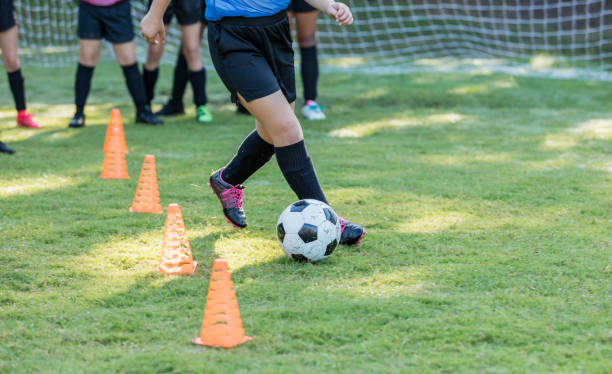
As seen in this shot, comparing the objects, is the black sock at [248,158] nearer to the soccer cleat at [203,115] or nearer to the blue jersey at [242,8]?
the blue jersey at [242,8]

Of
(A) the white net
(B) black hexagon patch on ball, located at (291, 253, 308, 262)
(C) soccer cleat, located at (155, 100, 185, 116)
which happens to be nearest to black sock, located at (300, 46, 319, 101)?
(C) soccer cleat, located at (155, 100, 185, 116)

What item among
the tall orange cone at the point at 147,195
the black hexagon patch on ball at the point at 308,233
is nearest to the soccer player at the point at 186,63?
the tall orange cone at the point at 147,195

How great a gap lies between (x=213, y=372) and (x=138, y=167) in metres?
3.13

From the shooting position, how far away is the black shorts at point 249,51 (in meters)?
3.14

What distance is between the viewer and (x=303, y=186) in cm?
332

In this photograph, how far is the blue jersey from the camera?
3.15 metres

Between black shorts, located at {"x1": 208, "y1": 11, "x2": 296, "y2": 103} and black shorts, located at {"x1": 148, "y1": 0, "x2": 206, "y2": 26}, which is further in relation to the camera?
black shorts, located at {"x1": 148, "y1": 0, "x2": 206, "y2": 26}

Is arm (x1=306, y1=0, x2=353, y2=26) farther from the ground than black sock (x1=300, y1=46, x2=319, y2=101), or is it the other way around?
arm (x1=306, y1=0, x2=353, y2=26)

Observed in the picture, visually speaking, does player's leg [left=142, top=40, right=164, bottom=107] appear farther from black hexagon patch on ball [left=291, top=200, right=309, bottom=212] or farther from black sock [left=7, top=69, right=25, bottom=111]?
black hexagon patch on ball [left=291, top=200, right=309, bottom=212]

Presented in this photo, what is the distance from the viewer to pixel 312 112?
6.90 meters

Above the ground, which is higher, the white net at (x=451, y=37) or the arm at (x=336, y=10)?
the arm at (x=336, y=10)

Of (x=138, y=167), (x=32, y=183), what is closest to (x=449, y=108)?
(x=138, y=167)

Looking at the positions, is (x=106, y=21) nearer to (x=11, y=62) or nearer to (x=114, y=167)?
(x=11, y=62)

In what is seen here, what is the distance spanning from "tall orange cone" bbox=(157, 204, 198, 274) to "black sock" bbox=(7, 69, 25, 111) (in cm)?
408
